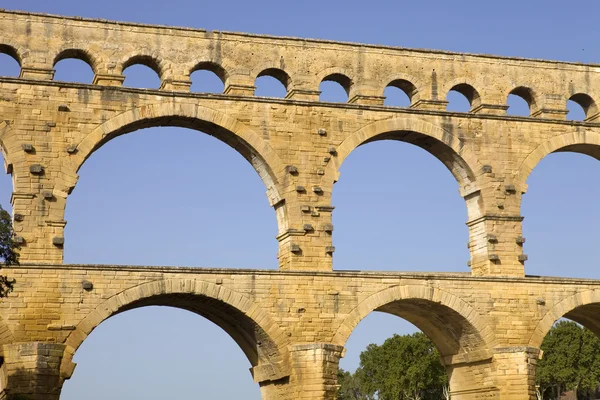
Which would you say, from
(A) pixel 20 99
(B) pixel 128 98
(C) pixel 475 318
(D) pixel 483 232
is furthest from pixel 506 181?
(A) pixel 20 99

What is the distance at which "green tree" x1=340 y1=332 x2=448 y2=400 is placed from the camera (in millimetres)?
57062

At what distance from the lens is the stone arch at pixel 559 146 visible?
2844 centimetres

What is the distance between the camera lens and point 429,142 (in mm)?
28219

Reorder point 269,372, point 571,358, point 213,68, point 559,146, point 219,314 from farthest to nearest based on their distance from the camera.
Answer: point 571,358, point 559,146, point 213,68, point 219,314, point 269,372

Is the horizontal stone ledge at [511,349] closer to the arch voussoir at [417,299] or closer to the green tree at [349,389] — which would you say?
the arch voussoir at [417,299]

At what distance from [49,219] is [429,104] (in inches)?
388

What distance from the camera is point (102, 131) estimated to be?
25234 mm

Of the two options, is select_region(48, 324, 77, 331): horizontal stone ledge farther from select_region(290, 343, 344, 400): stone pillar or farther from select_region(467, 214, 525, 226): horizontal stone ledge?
select_region(467, 214, 525, 226): horizontal stone ledge

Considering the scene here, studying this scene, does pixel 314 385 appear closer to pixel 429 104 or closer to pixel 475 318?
pixel 475 318

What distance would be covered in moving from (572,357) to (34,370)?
38573 mm

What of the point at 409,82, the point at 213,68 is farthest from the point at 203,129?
the point at 409,82

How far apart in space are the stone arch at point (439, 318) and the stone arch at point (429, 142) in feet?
10.6

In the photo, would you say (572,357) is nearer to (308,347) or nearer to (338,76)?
(338,76)

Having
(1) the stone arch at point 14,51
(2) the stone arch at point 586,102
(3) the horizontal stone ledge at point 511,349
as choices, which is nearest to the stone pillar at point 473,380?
(3) the horizontal stone ledge at point 511,349
